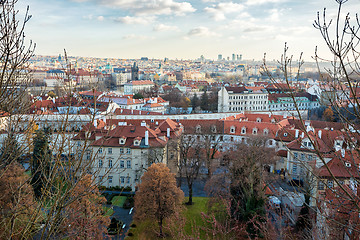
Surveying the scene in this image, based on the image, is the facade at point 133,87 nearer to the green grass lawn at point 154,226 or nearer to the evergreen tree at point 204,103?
the evergreen tree at point 204,103

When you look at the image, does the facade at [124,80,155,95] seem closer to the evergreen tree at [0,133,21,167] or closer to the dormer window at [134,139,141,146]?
the dormer window at [134,139,141,146]

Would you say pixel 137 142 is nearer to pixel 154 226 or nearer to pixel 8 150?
pixel 154 226

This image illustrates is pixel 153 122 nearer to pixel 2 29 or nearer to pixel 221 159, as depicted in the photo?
pixel 221 159

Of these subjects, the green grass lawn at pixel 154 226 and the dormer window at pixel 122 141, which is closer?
the green grass lawn at pixel 154 226

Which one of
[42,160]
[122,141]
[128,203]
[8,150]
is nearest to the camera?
[42,160]

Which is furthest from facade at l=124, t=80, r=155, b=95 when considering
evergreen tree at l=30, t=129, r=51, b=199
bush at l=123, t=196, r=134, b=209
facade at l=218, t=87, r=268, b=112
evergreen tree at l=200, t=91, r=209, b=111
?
evergreen tree at l=30, t=129, r=51, b=199

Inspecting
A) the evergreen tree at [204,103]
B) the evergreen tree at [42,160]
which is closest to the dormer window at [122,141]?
the evergreen tree at [42,160]

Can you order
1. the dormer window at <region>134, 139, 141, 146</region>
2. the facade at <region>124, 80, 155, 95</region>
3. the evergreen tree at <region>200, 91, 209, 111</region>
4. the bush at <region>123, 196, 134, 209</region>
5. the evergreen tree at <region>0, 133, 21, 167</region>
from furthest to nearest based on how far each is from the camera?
the facade at <region>124, 80, 155, 95</region> → the evergreen tree at <region>200, 91, 209, 111</region> → the dormer window at <region>134, 139, 141, 146</region> → the bush at <region>123, 196, 134, 209</region> → the evergreen tree at <region>0, 133, 21, 167</region>

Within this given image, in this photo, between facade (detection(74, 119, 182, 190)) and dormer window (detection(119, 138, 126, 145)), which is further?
dormer window (detection(119, 138, 126, 145))

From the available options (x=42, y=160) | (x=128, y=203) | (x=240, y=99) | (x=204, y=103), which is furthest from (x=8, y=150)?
(x=240, y=99)

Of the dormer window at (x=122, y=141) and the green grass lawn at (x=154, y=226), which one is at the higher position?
the dormer window at (x=122, y=141)

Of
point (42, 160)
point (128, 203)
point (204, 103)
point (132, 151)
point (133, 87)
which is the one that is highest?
point (42, 160)
